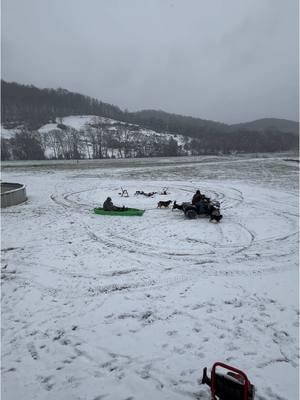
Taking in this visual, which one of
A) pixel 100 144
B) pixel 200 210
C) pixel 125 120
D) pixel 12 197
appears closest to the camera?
pixel 200 210

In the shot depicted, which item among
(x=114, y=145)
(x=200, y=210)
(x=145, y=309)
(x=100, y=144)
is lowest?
(x=145, y=309)

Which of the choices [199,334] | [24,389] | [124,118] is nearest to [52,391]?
[24,389]

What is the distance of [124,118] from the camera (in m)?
180

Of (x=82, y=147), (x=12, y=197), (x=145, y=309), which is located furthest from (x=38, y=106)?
(x=145, y=309)

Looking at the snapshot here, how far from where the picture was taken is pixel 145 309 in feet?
20.1

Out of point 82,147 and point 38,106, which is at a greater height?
point 38,106

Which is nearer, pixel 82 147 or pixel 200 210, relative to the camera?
pixel 200 210

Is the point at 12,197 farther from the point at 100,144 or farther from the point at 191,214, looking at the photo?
the point at 100,144

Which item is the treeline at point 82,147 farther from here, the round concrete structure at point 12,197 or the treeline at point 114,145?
the round concrete structure at point 12,197

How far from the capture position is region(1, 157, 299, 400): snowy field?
4.39 metres

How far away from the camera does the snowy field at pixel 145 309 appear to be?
4.39 metres

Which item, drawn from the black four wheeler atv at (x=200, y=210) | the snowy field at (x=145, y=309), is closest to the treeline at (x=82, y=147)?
the black four wheeler atv at (x=200, y=210)

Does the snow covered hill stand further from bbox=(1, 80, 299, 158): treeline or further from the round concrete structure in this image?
the round concrete structure

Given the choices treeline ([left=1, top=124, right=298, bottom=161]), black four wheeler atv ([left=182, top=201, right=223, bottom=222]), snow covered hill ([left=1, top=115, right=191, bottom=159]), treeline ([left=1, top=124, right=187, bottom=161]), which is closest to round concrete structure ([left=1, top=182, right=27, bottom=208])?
black four wheeler atv ([left=182, top=201, right=223, bottom=222])
